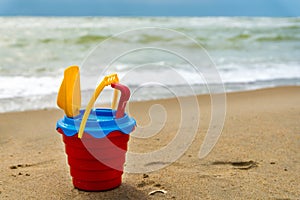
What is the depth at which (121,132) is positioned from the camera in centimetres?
190

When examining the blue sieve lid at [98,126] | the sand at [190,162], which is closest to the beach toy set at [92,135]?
the blue sieve lid at [98,126]

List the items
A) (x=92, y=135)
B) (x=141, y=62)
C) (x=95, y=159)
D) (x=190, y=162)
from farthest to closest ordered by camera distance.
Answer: (x=141, y=62) → (x=190, y=162) → (x=95, y=159) → (x=92, y=135)

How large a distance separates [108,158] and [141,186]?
327 millimetres

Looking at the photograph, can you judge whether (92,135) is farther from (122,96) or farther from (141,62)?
(141,62)

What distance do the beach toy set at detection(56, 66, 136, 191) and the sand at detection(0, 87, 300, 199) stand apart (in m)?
0.10

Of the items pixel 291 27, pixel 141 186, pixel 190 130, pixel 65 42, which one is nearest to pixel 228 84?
pixel 190 130

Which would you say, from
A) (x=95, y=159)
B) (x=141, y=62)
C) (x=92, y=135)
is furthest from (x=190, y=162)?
(x=141, y=62)

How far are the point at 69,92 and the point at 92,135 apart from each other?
239 mm

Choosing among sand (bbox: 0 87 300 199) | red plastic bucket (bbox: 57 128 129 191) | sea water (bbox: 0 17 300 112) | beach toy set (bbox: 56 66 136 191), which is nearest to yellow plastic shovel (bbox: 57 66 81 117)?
beach toy set (bbox: 56 66 136 191)

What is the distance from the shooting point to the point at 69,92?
193 cm

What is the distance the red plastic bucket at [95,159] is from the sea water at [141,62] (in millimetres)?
485

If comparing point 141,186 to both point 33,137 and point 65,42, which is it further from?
point 65,42

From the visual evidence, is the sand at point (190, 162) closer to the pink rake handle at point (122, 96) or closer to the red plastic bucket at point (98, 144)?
the red plastic bucket at point (98, 144)

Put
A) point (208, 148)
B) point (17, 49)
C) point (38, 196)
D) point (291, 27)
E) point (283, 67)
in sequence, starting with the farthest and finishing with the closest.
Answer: point (291, 27), point (17, 49), point (283, 67), point (208, 148), point (38, 196)
